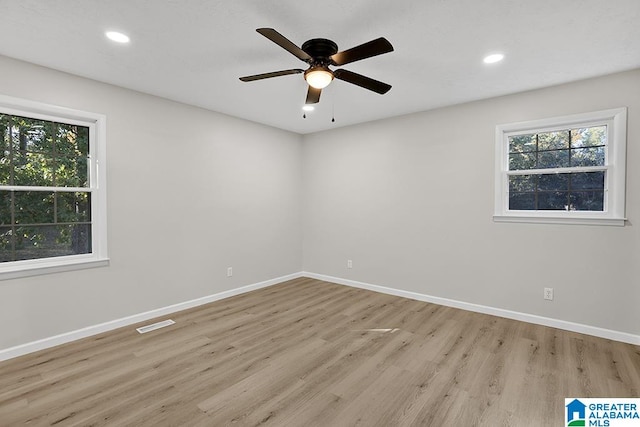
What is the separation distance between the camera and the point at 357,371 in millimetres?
2518

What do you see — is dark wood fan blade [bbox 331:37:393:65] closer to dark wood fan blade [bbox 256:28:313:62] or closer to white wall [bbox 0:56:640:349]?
dark wood fan blade [bbox 256:28:313:62]

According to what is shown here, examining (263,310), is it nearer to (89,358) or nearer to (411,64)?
(89,358)

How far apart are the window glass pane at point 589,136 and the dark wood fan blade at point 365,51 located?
2690 millimetres

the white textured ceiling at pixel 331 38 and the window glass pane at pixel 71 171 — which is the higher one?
the white textured ceiling at pixel 331 38

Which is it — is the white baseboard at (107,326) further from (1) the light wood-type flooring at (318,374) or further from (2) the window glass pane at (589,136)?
(2) the window glass pane at (589,136)

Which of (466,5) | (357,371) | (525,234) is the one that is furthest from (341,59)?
(525,234)

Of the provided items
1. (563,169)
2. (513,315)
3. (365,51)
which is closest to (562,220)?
(563,169)

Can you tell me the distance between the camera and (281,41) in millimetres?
1935

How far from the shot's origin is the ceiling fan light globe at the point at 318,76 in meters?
2.26

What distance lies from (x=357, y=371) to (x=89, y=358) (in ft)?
7.63

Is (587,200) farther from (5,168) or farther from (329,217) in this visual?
(5,168)

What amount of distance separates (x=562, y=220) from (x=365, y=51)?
2869 millimetres

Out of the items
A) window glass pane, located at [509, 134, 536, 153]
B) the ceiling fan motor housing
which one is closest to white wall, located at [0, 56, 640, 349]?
window glass pane, located at [509, 134, 536, 153]

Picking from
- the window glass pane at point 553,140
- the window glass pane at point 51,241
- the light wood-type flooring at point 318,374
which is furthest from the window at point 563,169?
the window glass pane at point 51,241
